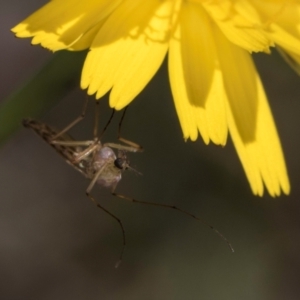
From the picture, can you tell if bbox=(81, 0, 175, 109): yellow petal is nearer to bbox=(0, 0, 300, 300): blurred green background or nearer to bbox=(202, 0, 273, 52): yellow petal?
bbox=(202, 0, 273, 52): yellow petal

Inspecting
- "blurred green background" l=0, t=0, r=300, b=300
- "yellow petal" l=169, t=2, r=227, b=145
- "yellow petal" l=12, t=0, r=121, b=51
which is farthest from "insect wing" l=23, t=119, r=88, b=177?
"blurred green background" l=0, t=0, r=300, b=300

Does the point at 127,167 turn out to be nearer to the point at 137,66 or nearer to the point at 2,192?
the point at 137,66

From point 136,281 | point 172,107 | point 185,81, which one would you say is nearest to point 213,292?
point 136,281

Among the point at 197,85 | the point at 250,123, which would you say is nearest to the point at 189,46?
the point at 197,85

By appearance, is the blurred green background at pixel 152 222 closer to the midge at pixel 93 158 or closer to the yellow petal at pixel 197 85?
the midge at pixel 93 158

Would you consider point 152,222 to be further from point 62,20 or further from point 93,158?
point 62,20
